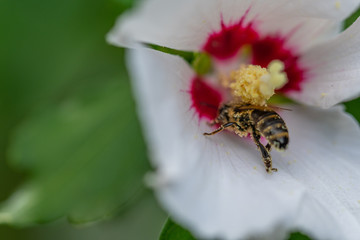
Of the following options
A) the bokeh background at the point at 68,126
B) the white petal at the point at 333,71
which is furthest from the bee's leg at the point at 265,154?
the bokeh background at the point at 68,126

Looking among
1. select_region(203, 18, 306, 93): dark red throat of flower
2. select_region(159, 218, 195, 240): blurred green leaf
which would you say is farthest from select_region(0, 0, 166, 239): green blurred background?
select_region(203, 18, 306, 93): dark red throat of flower

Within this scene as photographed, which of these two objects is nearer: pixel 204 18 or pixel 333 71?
pixel 204 18

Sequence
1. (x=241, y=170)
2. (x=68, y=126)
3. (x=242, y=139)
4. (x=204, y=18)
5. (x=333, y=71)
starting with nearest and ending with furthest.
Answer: (x=241, y=170) → (x=204, y=18) → (x=242, y=139) → (x=333, y=71) → (x=68, y=126)

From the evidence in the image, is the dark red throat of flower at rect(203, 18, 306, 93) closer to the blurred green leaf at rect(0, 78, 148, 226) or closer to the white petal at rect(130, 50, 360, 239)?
the white petal at rect(130, 50, 360, 239)

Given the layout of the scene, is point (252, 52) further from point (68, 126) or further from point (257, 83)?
point (68, 126)

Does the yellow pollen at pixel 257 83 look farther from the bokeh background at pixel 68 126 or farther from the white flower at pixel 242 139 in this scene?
the bokeh background at pixel 68 126

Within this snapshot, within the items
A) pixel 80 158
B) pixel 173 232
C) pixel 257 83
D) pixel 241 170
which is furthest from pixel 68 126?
pixel 241 170

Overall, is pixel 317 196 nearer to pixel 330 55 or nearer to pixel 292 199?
pixel 292 199
